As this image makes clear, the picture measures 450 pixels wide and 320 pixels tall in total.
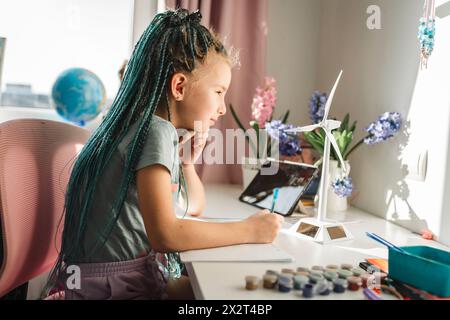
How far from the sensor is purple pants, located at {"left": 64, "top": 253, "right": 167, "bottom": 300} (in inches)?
34.9

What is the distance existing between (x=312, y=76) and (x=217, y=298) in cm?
146

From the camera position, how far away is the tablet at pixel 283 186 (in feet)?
4.22

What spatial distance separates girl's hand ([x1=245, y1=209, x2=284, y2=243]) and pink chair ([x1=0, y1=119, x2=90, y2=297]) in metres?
0.47

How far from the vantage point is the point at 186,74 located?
0.99m

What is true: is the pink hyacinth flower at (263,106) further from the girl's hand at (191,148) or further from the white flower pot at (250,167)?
the girl's hand at (191,148)

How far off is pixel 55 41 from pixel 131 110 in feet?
3.87

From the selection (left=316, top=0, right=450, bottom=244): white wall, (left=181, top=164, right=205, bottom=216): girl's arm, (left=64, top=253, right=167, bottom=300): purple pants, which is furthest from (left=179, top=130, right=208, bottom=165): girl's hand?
(left=316, top=0, right=450, bottom=244): white wall

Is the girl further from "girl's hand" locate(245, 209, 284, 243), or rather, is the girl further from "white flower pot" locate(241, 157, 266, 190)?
"white flower pot" locate(241, 157, 266, 190)

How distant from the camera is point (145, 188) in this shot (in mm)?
837

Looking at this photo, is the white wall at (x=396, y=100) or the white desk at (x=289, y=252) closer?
the white desk at (x=289, y=252)

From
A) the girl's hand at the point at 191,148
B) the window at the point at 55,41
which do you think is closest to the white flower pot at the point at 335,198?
the girl's hand at the point at 191,148

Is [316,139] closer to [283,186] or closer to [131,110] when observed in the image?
[283,186]

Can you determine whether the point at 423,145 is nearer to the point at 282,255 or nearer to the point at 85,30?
the point at 282,255
